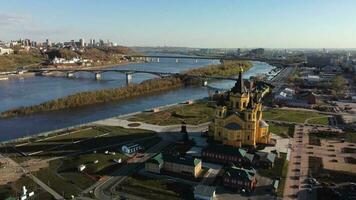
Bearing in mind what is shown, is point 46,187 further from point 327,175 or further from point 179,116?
point 179,116

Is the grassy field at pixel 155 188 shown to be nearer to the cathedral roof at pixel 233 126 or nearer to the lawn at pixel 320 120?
the cathedral roof at pixel 233 126

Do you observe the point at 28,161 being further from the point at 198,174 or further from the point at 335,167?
the point at 335,167

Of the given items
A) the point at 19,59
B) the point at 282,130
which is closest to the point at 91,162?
the point at 282,130

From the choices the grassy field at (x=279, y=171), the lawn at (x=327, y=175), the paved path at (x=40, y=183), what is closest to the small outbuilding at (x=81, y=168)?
the paved path at (x=40, y=183)

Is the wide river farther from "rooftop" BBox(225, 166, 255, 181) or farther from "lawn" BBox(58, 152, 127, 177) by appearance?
"rooftop" BBox(225, 166, 255, 181)

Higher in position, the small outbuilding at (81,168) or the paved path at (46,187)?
the small outbuilding at (81,168)

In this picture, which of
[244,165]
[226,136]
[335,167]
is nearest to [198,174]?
[244,165]
